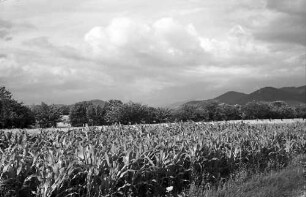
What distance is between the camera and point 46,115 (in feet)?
90.2

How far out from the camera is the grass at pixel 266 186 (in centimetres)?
879

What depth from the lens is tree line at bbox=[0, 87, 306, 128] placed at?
25.0m

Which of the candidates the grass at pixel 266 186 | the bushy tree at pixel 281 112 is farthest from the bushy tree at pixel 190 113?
the grass at pixel 266 186

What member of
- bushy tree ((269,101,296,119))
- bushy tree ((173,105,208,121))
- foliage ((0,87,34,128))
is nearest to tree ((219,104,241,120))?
bushy tree ((173,105,208,121))

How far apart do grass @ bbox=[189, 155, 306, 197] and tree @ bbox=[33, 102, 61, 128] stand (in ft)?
60.9

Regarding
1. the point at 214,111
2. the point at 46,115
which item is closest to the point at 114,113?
the point at 46,115

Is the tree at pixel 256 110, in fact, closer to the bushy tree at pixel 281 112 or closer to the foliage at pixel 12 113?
the bushy tree at pixel 281 112

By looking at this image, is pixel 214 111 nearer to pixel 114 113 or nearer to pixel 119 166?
pixel 114 113

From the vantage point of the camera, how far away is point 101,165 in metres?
7.41

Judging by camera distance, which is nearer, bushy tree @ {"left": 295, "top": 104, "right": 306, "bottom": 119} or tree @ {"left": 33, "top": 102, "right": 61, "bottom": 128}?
tree @ {"left": 33, "top": 102, "right": 61, "bottom": 128}

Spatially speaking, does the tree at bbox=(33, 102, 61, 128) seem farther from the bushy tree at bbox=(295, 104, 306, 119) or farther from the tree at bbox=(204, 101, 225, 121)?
the bushy tree at bbox=(295, 104, 306, 119)

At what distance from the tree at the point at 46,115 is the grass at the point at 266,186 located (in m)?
18.6

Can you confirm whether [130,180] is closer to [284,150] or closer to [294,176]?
[294,176]

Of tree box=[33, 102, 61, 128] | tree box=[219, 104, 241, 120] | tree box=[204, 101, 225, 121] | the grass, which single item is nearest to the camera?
the grass
